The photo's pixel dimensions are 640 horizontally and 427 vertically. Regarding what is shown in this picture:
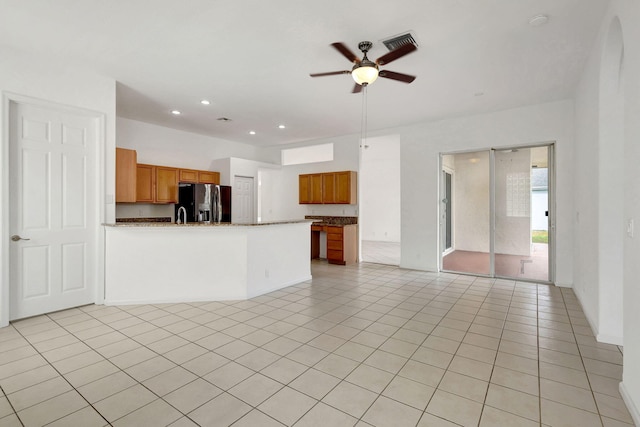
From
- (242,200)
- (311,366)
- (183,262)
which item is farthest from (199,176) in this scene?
(311,366)

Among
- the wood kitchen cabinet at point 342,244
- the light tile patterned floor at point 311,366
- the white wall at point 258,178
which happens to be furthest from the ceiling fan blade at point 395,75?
the white wall at point 258,178

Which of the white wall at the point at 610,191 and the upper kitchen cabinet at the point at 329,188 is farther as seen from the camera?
the upper kitchen cabinet at the point at 329,188

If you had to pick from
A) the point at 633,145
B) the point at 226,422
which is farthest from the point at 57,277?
the point at 633,145

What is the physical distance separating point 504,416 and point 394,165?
31.3ft

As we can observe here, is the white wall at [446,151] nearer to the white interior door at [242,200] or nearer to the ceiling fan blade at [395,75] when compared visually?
the white interior door at [242,200]

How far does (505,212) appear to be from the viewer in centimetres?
551

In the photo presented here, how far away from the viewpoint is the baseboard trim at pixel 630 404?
5.95ft

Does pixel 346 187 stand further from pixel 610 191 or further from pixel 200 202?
pixel 610 191

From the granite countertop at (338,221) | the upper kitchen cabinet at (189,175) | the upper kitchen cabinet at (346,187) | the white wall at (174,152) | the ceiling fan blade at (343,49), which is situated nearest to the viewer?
the ceiling fan blade at (343,49)

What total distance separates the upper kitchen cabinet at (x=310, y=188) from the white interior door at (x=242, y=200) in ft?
4.17

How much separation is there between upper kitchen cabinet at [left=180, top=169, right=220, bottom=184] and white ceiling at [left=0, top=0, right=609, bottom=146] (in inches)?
61.3

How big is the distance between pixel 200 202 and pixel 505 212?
5838 millimetres

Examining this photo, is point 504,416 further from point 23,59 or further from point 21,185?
point 23,59

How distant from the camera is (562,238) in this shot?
16.1ft
